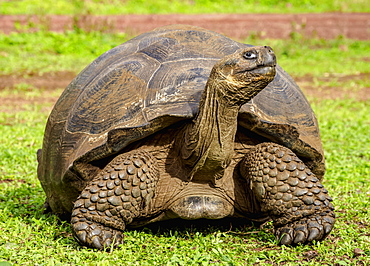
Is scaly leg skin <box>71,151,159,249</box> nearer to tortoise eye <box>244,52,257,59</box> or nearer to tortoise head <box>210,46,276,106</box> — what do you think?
tortoise head <box>210,46,276,106</box>

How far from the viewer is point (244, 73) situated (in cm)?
274

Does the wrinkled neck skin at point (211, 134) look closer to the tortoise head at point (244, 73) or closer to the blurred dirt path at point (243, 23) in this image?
the tortoise head at point (244, 73)

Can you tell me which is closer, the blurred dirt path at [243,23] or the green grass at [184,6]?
the blurred dirt path at [243,23]

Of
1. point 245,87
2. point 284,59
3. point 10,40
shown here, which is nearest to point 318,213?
point 245,87

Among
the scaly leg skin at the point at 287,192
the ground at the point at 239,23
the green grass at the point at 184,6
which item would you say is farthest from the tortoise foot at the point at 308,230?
the green grass at the point at 184,6

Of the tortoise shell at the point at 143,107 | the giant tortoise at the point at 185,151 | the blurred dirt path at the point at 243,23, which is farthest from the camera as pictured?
the blurred dirt path at the point at 243,23

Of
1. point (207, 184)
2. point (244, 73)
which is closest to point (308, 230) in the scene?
point (207, 184)

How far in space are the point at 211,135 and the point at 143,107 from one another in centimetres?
47

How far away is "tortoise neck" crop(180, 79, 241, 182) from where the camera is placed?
113 inches

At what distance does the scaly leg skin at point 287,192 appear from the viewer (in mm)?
3125

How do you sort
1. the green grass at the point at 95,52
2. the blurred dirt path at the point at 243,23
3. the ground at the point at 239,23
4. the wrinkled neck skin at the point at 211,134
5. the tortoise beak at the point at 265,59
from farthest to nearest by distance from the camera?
the blurred dirt path at the point at 243,23
the ground at the point at 239,23
the green grass at the point at 95,52
the wrinkled neck skin at the point at 211,134
the tortoise beak at the point at 265,59

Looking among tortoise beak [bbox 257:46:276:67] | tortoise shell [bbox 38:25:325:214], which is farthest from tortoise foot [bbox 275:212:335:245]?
tortoise beak [bbox 257:46:276:67]

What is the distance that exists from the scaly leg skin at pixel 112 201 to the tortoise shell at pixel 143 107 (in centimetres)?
15

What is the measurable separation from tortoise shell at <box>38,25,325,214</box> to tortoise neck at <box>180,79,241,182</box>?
0.34 feet
